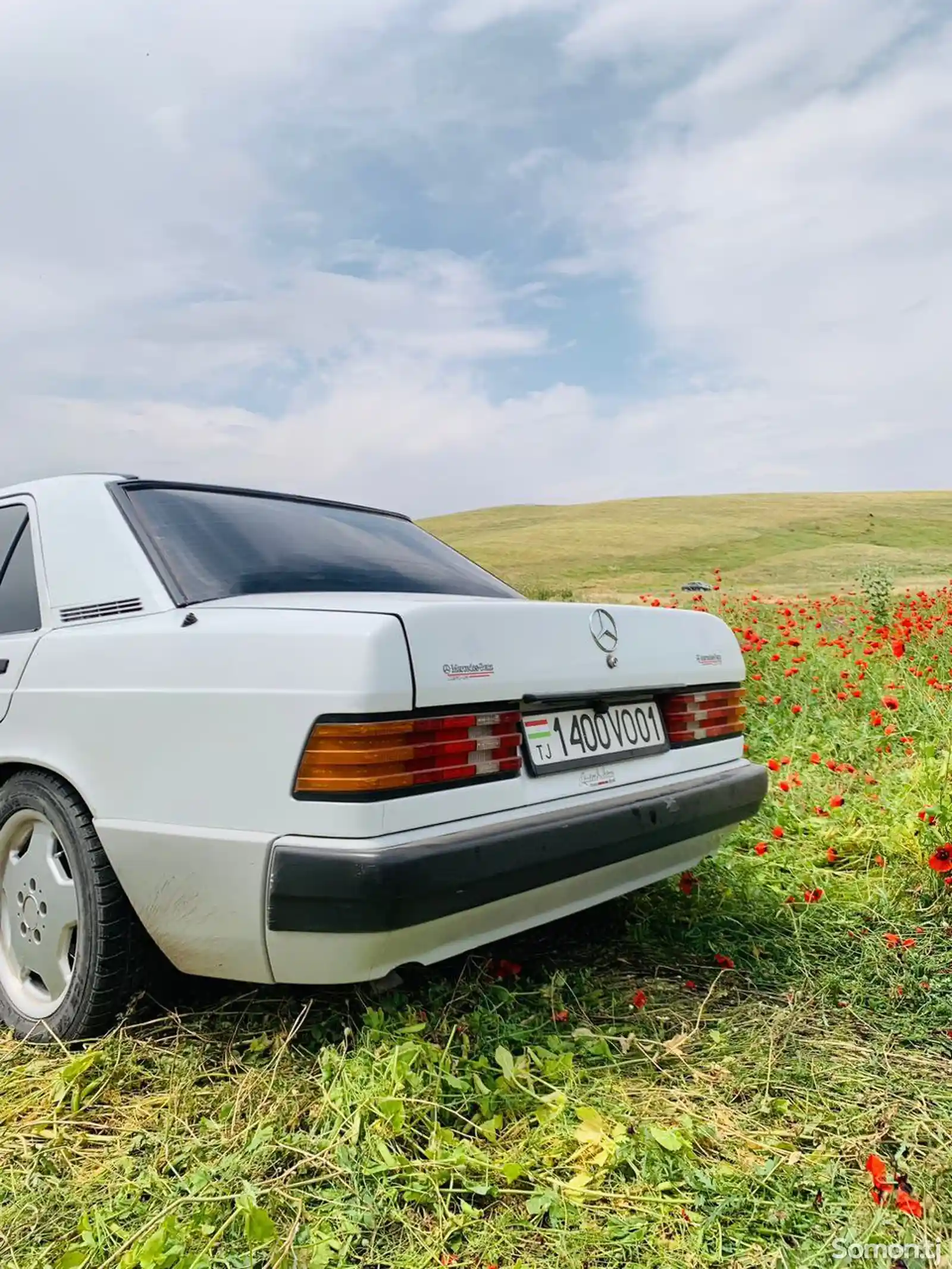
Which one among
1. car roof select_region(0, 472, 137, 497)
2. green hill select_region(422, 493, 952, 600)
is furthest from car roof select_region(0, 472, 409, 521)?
green hill select_region(422, 493, 952, 600)

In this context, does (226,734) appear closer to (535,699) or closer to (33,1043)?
(535,699)

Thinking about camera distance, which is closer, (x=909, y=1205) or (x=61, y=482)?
(x=909, y=1205)

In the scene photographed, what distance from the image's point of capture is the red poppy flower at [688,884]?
344 cm

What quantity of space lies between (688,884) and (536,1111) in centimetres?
150

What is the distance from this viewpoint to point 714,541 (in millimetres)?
49312

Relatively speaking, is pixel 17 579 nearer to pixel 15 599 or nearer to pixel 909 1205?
pixel 15 599

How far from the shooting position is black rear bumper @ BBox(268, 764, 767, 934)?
1941 mm

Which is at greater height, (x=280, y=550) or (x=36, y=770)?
(x=280, y=550)

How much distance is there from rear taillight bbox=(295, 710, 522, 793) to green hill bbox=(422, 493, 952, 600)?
780 inches

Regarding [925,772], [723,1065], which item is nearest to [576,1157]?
[723,1065]

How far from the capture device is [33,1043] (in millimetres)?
2512

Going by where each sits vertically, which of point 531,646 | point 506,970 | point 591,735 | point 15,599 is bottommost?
point 506,970

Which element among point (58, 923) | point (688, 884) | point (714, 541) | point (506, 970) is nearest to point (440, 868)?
point (506, 970)

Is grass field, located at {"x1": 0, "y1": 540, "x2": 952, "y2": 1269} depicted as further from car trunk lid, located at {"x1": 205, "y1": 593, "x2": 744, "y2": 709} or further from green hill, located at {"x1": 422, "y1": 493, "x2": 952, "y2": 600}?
green hill, located at {"x1": 422, "y1": 493, "x2": 952, "y2": 600}
